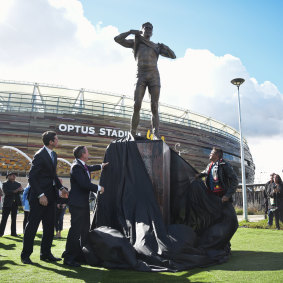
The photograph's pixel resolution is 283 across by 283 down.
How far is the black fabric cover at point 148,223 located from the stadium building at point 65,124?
72.7 ft

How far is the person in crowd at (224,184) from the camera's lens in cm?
450

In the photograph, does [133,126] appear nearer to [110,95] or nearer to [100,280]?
[100,280]

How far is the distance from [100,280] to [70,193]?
1.37 metres

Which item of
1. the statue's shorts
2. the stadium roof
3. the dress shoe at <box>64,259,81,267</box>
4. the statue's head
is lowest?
the dress shoe at <box>64,259,81,267</box>

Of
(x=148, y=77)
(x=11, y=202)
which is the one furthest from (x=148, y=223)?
(x=11, y=202)

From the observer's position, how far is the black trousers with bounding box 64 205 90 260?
3.86 meters

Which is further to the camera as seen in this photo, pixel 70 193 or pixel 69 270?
pixel 70 193

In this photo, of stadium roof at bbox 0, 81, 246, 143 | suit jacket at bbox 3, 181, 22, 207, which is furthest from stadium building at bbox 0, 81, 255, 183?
suit jacket at bbox 3, 181, 22, 207

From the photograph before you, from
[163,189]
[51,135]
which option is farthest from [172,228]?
[51,135]

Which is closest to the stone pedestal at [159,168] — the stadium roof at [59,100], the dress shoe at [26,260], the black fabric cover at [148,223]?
the black fabric cover at [148,223]

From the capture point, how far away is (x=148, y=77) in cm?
579

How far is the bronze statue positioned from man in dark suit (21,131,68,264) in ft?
6.61

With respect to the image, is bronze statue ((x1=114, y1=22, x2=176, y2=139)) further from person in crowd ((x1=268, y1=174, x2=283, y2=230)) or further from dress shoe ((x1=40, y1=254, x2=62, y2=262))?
person in crowd ((x1=268, y1=174, x2=283, y2=230))

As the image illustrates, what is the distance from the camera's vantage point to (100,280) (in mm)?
3000
